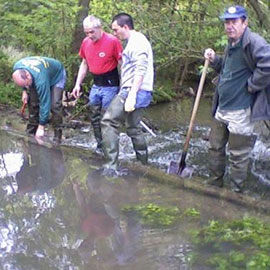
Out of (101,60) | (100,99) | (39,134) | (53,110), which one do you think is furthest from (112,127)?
(53,110)

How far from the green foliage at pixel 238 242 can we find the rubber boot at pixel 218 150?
50.3 inches

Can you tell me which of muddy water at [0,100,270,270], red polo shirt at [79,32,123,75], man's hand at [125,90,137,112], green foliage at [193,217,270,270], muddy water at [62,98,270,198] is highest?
red polo shirt at [79,32,123,75]

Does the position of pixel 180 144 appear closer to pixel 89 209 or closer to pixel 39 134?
pixel 39 134

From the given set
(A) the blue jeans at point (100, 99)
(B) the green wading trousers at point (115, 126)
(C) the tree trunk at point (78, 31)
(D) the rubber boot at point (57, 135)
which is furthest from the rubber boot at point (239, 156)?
(C) the tree trunk at point (78, 31)

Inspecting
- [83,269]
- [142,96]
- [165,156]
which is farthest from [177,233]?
[165,156]

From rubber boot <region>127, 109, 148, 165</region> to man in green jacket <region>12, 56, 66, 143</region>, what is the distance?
53.3 inches

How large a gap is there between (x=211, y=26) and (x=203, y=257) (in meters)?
5.83

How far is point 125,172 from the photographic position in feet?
23.4

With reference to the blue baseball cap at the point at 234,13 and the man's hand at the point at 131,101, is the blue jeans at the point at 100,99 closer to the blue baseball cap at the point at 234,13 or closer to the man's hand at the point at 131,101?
the man's hand at the point at 131,101

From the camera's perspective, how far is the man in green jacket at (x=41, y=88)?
780 cm

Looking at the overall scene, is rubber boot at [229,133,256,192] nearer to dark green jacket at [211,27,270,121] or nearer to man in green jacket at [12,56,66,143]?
dark green jacket at [211,27,270,121]

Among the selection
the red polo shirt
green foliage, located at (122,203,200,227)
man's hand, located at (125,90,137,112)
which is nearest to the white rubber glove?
the red polo shirt

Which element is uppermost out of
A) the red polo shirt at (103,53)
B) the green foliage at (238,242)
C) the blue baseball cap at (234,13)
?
the blue baseball cap at (234,13)

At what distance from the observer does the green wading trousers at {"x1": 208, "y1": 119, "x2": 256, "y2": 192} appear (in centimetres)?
628
